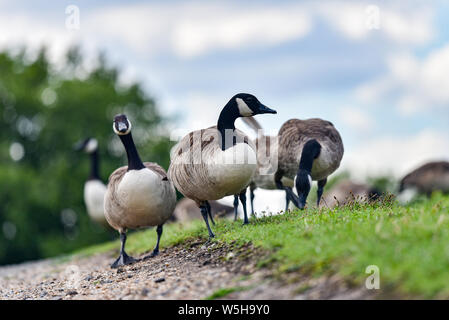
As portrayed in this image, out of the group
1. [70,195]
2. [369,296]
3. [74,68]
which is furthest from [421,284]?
[74,68]

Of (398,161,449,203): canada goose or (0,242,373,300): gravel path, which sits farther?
(398,161,449,203): canada goose

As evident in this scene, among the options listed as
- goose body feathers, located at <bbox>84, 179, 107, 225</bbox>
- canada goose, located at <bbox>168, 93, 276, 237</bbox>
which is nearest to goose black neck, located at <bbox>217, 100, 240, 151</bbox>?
canada goose, located at <bbox>168, 93, 276, 237</bbox>

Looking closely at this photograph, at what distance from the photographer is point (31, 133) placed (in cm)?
4109

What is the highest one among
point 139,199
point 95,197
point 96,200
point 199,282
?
point 139,199

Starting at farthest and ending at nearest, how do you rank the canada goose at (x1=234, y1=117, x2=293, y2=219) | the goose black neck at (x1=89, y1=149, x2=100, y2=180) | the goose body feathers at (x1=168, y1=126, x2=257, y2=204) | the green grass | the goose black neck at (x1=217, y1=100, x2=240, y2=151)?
the goose black neck at (x1=89, y1=149, x2=100, y2=180)
the canada goose at (x1=234, y1=117, x2=293, y2=219)
the goose black neck at (x1=217, y1=100, x2=240, y2=151)
the goose body feathers at (x1=168, y1=126, x2=257, y2=204)
the green grass

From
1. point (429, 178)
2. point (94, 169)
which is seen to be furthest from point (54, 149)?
point (429, 178)

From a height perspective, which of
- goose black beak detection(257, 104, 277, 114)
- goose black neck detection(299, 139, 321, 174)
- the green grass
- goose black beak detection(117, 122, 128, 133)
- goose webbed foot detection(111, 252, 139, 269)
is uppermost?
goose black beak detection(257, 104, 277, 114)

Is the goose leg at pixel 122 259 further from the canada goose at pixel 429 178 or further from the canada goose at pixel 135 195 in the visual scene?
the canada goose at pixel 429 178

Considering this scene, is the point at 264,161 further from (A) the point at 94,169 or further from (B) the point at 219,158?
(A) the point at 94,169

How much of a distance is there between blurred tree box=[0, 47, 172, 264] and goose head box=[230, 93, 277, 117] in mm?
25460

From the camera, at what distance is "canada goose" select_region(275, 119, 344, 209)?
1126 cm

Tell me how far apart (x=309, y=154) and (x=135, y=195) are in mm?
3520

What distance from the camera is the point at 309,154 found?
11.4m

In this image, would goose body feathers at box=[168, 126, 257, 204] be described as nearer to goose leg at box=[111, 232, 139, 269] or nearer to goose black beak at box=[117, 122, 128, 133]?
goose black beak at box=[117, 122, 128, 133]
